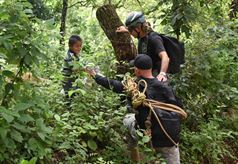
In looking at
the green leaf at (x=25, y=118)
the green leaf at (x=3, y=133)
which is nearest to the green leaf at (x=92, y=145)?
the green leaf at (x=25, y=118)

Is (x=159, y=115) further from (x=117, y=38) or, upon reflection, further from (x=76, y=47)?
(x=76, y=47)

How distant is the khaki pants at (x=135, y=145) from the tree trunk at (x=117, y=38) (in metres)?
1.56

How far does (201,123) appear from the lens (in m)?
6.14

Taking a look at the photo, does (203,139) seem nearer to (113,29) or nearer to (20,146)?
(113,29)

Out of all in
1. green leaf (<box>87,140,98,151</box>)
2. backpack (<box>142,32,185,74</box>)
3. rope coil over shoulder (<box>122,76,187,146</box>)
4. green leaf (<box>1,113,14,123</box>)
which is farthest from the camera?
backpack (<box>142,32,185,74</box>)

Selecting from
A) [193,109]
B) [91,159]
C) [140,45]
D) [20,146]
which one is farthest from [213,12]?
[20,146]

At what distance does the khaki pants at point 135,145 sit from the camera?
4.35m

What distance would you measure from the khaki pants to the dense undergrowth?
13cm

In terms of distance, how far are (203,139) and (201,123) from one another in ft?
1.91

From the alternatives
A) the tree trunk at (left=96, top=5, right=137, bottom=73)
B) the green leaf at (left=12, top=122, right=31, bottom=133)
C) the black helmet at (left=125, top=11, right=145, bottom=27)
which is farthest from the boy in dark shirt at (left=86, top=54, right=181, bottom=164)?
the tree trunk at (left=96, top=5, right=137, bottom=73)

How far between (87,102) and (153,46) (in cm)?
108

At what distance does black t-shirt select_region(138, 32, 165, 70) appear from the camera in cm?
512

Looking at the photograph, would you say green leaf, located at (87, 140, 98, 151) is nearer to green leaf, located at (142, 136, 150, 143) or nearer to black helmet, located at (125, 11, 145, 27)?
green leaf, located at (142, 136, 150, 143)

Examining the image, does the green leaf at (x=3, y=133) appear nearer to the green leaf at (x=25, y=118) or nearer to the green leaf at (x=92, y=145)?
the green leaf at (x=25, y=118)
